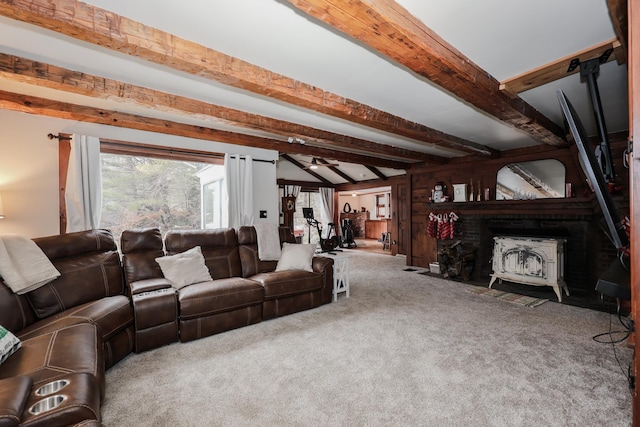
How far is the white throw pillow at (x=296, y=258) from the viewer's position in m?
3.58

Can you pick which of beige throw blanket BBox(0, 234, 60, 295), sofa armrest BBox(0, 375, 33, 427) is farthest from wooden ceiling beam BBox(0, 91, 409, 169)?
sofa armrest BBox(0, 375, 33, 427)

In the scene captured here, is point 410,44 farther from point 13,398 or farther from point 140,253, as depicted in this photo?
point 140,253

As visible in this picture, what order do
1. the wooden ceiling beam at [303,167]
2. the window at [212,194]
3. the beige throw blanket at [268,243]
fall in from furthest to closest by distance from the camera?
the wooden ceiling beam at [303,167] < the window at [212,194] < the beige throw blanket at [268,243]

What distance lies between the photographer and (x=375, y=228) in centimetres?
1141

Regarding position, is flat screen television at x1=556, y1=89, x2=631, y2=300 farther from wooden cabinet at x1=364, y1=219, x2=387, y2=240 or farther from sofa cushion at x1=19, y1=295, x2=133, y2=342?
wooden cabinet at x1=364, y1=219, x2=387, y2=240

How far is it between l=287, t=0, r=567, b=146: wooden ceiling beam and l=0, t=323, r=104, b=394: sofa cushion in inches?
81.3

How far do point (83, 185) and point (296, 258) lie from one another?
2.69m

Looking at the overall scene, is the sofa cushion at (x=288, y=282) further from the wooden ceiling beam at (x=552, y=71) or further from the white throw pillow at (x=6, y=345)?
the wooden ceiling beam at (x=552, y=71)

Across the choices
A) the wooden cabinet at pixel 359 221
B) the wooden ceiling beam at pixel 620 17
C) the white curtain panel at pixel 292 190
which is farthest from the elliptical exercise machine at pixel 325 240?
the wooden ceiling beam at pixel 620 17

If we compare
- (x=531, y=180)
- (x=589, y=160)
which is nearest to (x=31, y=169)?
(x=589, y=160)

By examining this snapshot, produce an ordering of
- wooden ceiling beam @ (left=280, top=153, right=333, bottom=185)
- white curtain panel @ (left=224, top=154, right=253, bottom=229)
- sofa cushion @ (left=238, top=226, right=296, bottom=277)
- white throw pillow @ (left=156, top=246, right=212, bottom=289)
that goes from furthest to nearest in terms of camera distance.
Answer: wooden ceiling beam @ (left=280, top=153, right=333, bottom=185) < white curtain panel @ (left=224, top=154, right=253, bottom=229) < sofa cushion @ (left=238, top=226, right=296, bottom=277) < white throw pillow @ (left=156, top=246, right=212, bottom=289)

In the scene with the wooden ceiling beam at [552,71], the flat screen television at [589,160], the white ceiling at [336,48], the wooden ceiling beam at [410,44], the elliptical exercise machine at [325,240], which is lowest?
the elliptical exercise machine at [325,240]

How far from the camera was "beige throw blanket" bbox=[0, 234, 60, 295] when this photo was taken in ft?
6.57

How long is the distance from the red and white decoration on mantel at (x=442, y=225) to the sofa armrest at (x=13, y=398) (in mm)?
5654
